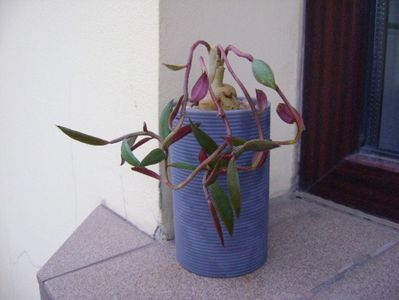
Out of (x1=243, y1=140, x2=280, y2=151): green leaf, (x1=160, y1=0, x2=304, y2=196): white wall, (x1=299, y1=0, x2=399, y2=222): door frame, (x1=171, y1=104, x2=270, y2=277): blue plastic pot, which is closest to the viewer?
(x1=243, y1=140, x2=280, y2=151): green leaf

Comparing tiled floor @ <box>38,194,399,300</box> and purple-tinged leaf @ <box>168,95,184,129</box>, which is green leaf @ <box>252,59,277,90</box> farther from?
tiled floor @ <box>38,194,399,300</box>

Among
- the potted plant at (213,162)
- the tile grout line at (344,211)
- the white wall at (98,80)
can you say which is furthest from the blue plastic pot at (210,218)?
the tile grout line at (344,211)

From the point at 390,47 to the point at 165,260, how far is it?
21.1 inches

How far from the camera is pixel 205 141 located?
1.96ft

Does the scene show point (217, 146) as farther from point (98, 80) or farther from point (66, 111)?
point (66, 111)

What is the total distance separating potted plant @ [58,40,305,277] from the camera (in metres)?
0.62

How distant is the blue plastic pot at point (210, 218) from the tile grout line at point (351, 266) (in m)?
0.09

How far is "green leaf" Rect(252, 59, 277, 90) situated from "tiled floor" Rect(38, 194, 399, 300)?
11.2 inches

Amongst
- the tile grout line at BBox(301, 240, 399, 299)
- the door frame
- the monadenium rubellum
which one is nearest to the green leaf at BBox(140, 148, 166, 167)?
the monadenium rubellum

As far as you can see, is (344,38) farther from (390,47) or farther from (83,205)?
(83,205)

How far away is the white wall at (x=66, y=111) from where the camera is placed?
0.84 metres

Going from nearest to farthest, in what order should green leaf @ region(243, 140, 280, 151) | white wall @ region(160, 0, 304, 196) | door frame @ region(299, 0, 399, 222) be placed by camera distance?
green leaf @ region(243, 140, 280, 151) < white wall @ region(160, 0, 304, 196) < door frame @ region(299, 0, 399, 222)

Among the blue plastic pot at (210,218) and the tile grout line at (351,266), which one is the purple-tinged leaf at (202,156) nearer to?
the blue plastic pot at (210,218)

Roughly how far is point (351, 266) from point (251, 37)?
427mm
